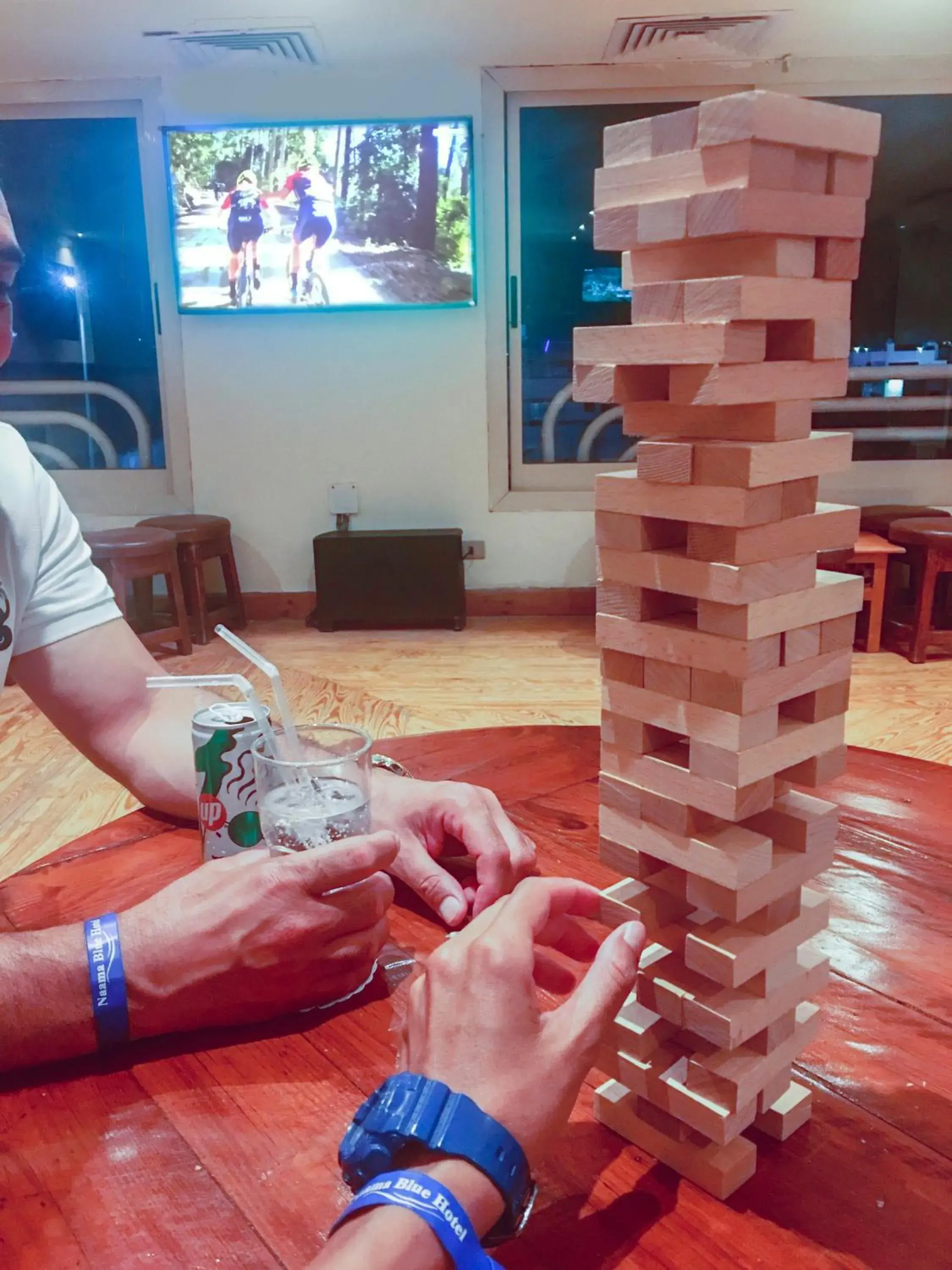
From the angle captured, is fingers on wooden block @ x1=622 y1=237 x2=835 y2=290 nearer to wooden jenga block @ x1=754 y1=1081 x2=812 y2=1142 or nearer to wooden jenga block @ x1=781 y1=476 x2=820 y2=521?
wooden jenga block @ x1=781 y1=476 x2=820 y2=521

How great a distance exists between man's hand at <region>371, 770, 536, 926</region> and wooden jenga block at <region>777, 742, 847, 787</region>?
0.36m

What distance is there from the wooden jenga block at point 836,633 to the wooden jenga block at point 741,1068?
9.6 inches

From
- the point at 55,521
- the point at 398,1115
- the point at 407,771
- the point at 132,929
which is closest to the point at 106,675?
the point at 55,521

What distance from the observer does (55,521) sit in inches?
53.9

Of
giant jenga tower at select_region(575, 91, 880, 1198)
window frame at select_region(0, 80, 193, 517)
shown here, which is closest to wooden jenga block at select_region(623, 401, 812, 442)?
giant jenga tower at select_region(575, 91, 880, 1198)

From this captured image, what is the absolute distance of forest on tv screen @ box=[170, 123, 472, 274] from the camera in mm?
4449

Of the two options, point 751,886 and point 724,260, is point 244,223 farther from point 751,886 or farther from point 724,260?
point 751,886

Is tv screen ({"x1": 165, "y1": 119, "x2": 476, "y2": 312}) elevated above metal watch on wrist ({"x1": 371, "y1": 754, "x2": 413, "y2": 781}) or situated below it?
above

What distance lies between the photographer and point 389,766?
1165mm

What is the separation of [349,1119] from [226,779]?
0.36 meters

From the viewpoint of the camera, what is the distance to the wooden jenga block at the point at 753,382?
1.81ft

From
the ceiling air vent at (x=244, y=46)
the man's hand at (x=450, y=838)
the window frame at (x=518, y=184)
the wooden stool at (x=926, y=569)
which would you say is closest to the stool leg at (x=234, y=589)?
the window frame at (x=518, y=184)

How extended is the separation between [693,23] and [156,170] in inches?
95.8

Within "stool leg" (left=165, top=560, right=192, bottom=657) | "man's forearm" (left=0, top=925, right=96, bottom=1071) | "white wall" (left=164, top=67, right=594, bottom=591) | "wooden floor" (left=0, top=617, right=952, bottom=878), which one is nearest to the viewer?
"man's forearm" (left=0, top=925, right=96, bottom=1071)
